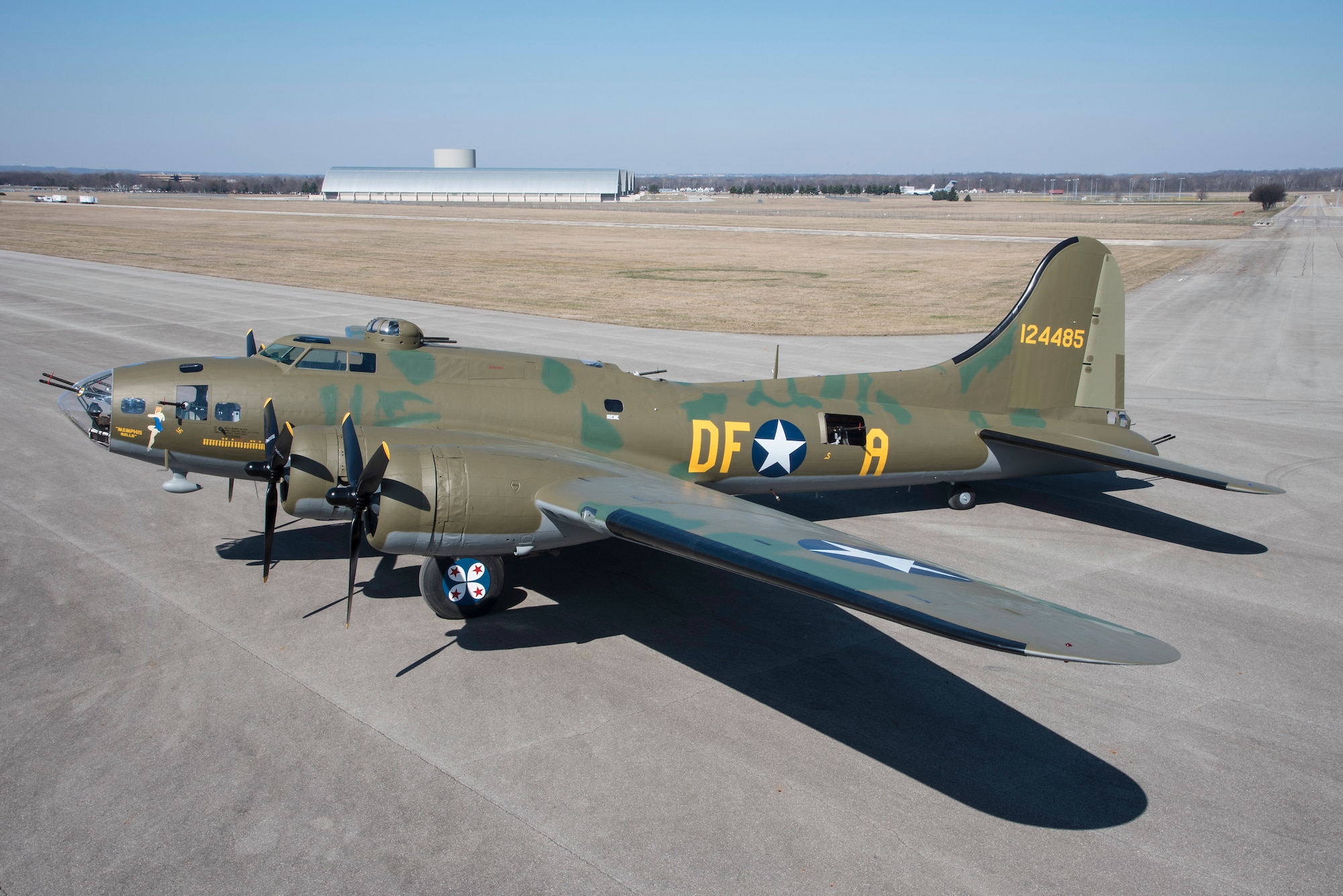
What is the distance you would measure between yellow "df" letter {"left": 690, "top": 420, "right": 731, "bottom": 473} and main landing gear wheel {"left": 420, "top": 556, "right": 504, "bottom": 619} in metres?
3.99

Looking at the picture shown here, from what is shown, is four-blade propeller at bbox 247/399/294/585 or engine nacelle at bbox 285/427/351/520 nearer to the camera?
engine nacelle at bbox 285/427/351/520

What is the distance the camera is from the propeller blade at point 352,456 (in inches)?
432

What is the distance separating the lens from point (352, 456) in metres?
11.0

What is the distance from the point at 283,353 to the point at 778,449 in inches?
325

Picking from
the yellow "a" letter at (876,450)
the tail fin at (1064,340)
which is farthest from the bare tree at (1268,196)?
the yellow "a" letter at (876,450)

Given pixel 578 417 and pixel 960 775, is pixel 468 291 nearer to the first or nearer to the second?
pixel 578 417

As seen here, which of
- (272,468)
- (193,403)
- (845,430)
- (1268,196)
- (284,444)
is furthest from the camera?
(1268,196)

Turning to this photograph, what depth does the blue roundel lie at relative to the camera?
49.2 ft

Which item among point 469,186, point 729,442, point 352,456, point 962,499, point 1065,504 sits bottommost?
point 1065,504

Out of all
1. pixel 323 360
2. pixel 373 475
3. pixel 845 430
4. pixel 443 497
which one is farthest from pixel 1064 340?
pixel 323 360

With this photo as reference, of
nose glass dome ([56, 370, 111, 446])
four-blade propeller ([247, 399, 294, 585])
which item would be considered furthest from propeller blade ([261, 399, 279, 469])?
nose glass dome ([56, 370, 111, 446])

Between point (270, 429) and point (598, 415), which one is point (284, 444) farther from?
point (598, 415)

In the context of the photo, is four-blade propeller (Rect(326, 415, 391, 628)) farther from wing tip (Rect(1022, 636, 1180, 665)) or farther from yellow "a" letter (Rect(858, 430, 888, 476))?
yellow "a" letter (Rect(858, 430, 888, 476))

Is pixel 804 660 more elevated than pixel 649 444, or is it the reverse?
pixel 649 444
